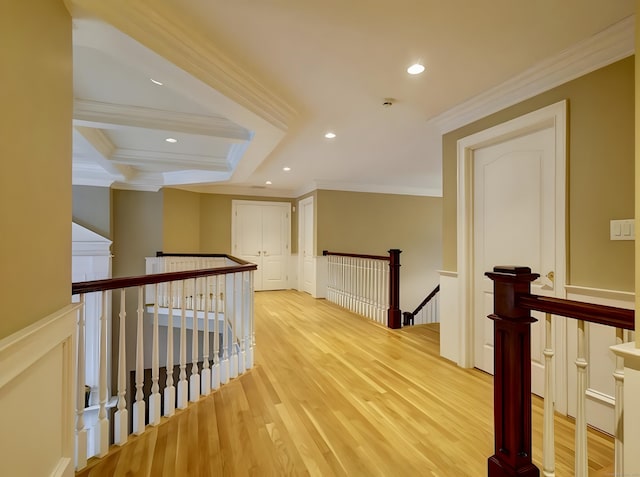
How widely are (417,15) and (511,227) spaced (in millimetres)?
1740

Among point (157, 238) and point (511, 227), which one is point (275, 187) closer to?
point (157, 238)

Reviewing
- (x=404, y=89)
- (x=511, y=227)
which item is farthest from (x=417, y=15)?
(x=511, y=227)

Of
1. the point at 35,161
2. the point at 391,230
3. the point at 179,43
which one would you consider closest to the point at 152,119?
the point at 179,43

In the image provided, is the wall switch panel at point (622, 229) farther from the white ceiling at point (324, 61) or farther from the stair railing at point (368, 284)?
the stair railing at point (368, 284)

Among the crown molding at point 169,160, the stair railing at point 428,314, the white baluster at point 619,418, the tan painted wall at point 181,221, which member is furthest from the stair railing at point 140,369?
the stair railing at point 428,314

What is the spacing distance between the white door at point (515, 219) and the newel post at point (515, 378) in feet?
4.10

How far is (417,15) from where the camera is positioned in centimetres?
168

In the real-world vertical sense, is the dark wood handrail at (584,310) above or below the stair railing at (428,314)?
above

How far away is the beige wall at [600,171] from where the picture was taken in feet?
5.89

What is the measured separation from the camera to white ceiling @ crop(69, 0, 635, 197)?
64.6 inches

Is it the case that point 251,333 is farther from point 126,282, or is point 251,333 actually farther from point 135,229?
point 135,229

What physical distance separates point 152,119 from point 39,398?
282 cm

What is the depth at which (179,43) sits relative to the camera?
5.92ft

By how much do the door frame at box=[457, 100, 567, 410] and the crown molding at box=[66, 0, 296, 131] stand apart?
1862 mm
